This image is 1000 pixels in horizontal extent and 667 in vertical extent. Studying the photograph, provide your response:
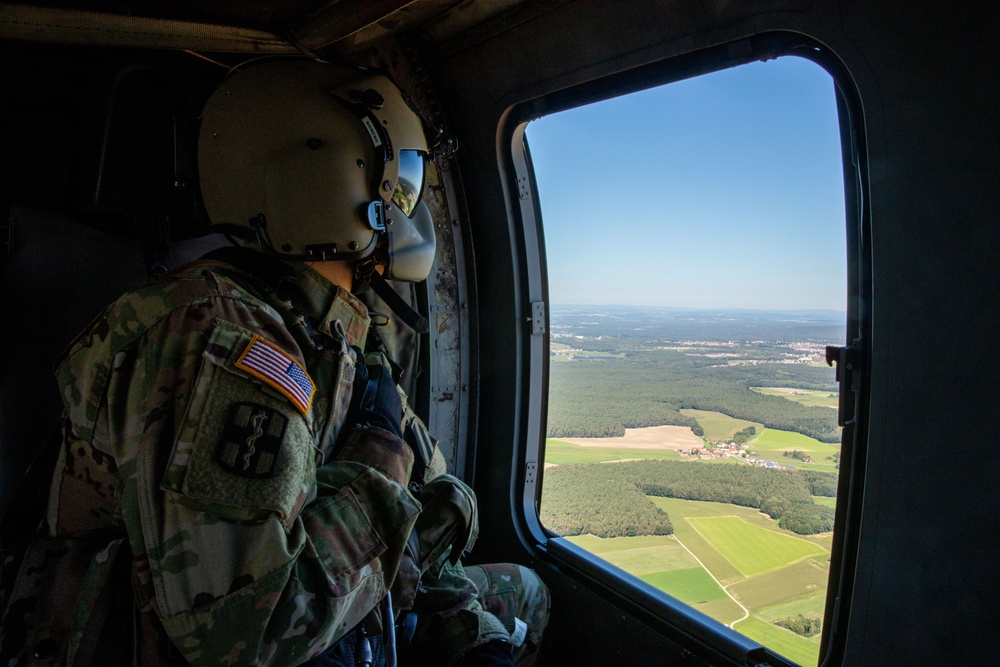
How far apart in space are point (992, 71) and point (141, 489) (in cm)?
181

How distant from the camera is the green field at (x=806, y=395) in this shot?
1655 mm

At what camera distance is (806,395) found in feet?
6.07

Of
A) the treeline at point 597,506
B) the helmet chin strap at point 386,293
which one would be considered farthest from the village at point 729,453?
the helmet chin strap at point 386,293

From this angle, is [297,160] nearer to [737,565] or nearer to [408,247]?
[408,247]

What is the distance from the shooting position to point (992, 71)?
1.22 metres

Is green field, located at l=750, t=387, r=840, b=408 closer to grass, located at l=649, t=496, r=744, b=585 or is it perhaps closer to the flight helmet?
grass, located at l=649, t=496, r=744, b=585

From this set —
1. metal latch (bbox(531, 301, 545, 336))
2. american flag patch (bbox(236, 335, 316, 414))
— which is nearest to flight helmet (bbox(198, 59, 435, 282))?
american flag patch (bbox(236, 335, 316, 414))

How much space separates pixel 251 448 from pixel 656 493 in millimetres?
1683

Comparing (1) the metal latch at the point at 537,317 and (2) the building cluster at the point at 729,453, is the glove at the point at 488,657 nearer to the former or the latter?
(2) the building cluster at the point at 729,453

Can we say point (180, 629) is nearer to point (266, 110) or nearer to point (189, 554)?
point (189, 554)

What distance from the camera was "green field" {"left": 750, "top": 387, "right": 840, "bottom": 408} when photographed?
166 centimetres

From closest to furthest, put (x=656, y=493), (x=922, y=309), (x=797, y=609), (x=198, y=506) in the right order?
(x=198, y=506) < (x=922, y=309) < (x=797, y=609) < (x=656, y=493)

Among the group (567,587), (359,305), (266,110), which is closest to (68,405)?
(359,305)

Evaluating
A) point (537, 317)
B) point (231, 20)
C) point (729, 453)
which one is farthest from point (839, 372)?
point (231, 20)
